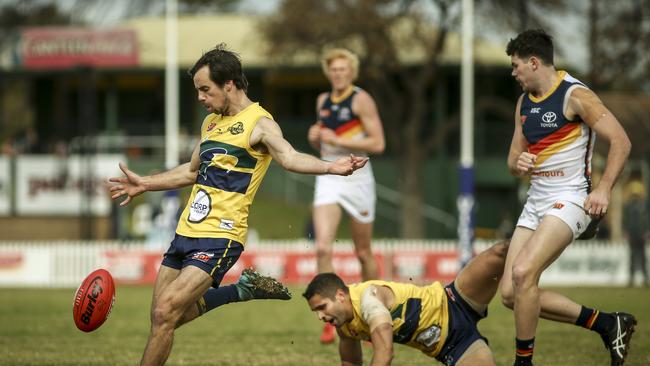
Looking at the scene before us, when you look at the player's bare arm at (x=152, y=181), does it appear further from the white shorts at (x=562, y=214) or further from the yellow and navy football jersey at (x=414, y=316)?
the white shorts at (x=562, y=214)

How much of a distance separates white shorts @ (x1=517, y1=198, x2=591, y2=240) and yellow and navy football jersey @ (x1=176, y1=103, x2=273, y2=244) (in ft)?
6.87

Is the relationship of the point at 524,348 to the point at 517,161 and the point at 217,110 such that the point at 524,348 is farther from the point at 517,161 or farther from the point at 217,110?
the point at 217,110

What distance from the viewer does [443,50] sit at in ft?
114

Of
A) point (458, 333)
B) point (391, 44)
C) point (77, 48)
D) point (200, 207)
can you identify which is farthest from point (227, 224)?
point (77, 48)

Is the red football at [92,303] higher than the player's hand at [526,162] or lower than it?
lower

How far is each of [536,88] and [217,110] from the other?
2332 mm

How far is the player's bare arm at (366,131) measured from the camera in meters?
10.9

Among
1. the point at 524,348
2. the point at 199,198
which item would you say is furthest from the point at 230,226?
the point at 524,348

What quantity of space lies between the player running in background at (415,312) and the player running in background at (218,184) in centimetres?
70

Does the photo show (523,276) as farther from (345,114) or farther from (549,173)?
(345,114)

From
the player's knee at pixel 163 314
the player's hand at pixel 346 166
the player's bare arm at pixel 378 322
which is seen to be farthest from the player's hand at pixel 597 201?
the player's knee at pixel 163 314

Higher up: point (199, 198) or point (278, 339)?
point (199, 198)

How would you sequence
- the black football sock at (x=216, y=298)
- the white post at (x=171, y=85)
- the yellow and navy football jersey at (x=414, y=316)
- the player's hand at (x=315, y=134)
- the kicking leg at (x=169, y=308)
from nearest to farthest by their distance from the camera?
the kicking leg at (x=169, y=308) → the yellow and navy football jersey at (x=414, y=316) → the black football sock at (x=216, y=298) → the player's hand at (x=315, y=134) → the white post at (x=171, y=85)

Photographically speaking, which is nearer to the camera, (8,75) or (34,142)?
(34,142)
